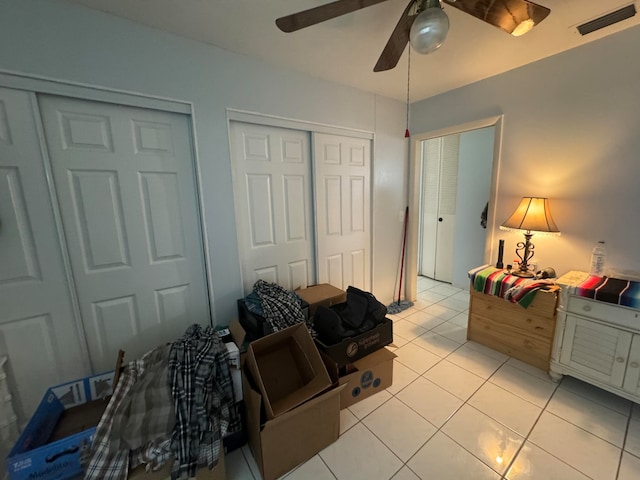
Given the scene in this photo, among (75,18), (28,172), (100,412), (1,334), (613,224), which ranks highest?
(75,18)

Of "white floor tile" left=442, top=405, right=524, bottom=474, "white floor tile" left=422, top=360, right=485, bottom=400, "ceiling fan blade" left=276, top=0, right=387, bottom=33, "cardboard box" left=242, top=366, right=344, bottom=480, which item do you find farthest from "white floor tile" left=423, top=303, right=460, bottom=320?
"ceiling fan blade" left=276, top=0, right=387, bottom=33

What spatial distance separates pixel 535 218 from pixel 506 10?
1501mm

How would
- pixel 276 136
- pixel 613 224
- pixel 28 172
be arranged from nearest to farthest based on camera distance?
1. pixel 28 172
2. pixel 613 224
3. pixel 276 136

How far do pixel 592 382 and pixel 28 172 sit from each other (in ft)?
11.8

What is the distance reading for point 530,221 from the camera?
197 centimetres

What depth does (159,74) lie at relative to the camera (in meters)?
1.56

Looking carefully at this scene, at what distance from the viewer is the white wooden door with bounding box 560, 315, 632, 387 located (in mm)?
1547

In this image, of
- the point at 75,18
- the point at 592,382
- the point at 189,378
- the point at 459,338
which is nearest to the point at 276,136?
the point at 75,18

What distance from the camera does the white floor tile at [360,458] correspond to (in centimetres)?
128

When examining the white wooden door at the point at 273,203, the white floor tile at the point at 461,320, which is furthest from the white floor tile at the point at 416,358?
the white wooden door at the point at 273,203

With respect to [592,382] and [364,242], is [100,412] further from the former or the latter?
[592,382]

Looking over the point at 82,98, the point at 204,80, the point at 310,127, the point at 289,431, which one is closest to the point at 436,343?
the point at 289,431

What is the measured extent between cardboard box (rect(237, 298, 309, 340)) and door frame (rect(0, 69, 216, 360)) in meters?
0.47

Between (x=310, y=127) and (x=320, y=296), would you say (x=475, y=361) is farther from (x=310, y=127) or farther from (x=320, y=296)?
(x=310, y=127)
